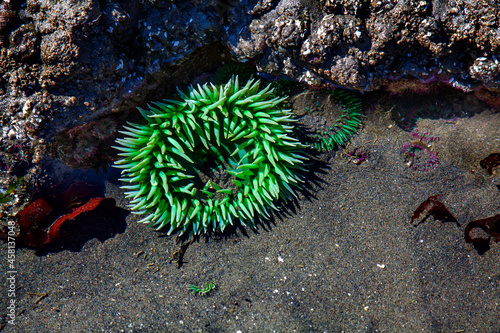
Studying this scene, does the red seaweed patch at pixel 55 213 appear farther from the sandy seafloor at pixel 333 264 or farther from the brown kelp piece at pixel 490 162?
the brown kelp piece at pixel 490 162

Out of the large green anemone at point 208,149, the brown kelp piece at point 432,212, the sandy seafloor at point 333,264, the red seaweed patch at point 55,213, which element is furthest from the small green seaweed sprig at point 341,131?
the red seaweed patch at point 55,213

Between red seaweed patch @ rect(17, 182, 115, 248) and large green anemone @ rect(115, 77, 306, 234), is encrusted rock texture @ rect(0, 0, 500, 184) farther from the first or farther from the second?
red seaweed patch @ rect(17, 182, 115, 248)

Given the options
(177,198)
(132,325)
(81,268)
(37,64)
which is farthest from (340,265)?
(37,64)

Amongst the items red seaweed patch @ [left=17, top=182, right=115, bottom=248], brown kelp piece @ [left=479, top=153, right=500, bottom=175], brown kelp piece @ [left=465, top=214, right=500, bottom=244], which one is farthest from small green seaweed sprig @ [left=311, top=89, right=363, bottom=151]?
red seaweed patch @ [left=17, top=182, right=115, bottom=248]

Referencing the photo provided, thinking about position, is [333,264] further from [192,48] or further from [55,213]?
[55,213]

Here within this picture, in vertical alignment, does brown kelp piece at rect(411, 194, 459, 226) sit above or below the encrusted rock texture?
below

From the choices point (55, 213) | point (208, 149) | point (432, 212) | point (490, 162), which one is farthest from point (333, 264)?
point (55, 213)
